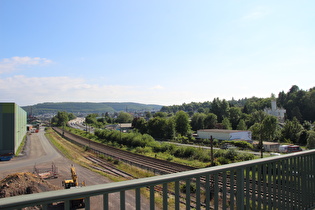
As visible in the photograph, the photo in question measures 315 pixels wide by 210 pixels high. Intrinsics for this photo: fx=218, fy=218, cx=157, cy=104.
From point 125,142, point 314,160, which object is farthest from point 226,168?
point 125,142

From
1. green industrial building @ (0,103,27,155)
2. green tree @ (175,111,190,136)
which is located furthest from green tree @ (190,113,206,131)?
green industrial building @ (0,103,27,155)

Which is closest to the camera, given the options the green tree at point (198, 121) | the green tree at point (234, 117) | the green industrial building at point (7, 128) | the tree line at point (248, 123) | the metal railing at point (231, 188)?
the metal railing at point (231, 188)

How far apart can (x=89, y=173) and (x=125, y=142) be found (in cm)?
1997

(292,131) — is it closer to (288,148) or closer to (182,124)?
(288,148)

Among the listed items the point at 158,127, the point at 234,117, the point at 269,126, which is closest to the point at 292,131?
the point at 269,126

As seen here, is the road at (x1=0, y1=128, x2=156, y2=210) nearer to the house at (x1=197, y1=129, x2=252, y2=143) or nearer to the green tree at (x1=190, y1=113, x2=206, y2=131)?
the house at (x1=197, y1=129, x2=252, y2=143)

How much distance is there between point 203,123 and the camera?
6369 cm

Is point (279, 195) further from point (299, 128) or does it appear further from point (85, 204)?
point (299, 128)

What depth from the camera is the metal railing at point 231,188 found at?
1370mm

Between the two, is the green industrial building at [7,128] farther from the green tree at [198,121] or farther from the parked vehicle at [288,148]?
the green tree at [198,121]

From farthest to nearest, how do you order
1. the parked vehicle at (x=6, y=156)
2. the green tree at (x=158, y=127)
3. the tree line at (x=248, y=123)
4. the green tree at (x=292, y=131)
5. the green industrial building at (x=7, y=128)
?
the green tree at (x=158, y=127), the tree line at (x=248, y=123), the green tree at (x=292, y=131), the green industrial building at (x=7, y=128), the parked vehicle at (x=6, y=156)

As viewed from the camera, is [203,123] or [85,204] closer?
[85,204]

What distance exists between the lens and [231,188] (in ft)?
7.23

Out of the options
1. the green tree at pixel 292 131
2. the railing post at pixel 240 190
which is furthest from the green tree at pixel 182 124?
the railing post at pixel 240 190
